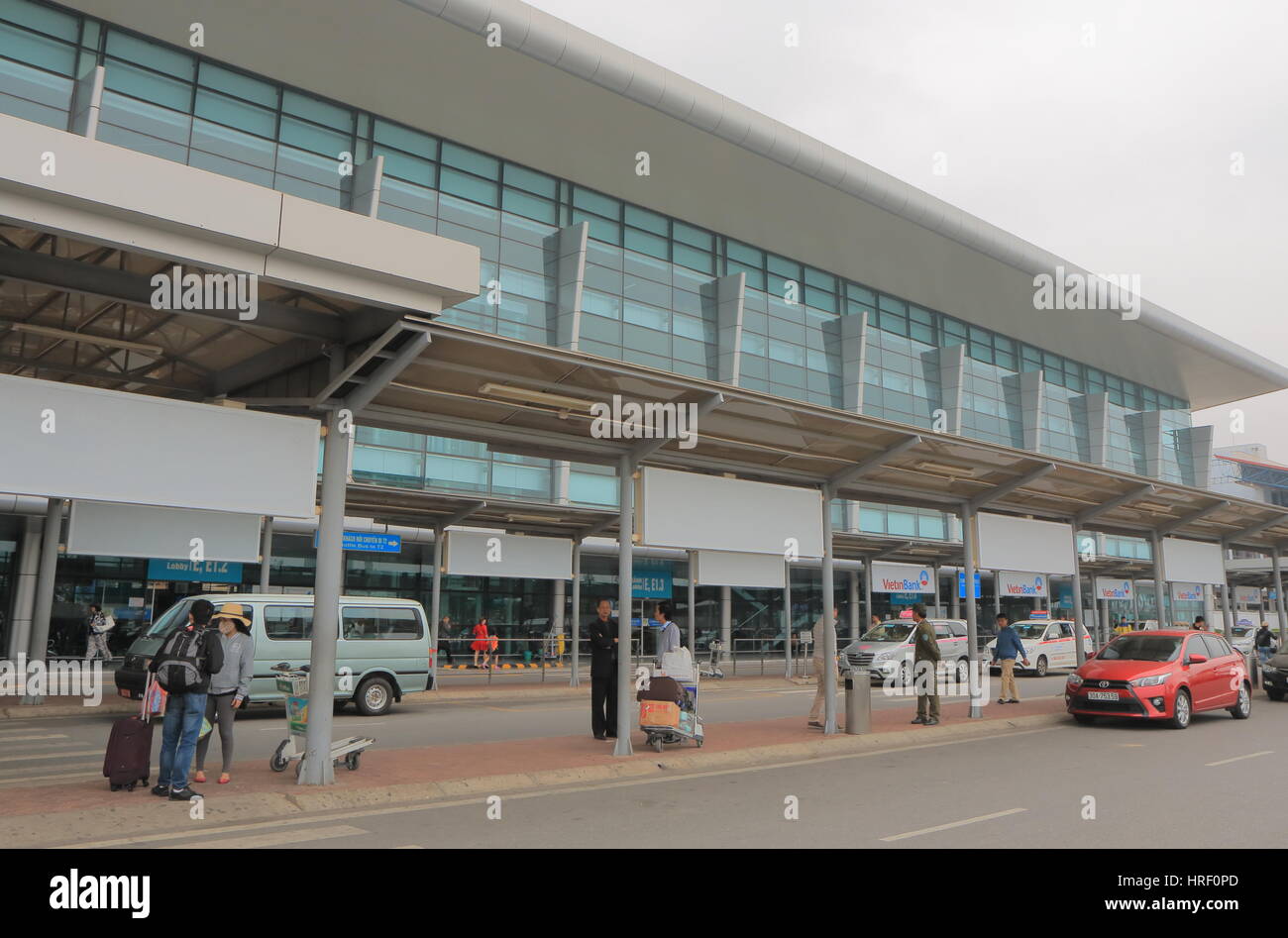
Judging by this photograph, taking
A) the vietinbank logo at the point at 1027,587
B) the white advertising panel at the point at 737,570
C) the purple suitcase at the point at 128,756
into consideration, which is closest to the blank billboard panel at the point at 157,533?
the purple suitcase at the point at 128,756

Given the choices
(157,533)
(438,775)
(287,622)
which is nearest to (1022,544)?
(438,775)

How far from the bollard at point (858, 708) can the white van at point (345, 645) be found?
25.9 feet

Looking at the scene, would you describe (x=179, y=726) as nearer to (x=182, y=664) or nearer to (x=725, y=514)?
(x=182, y=664)

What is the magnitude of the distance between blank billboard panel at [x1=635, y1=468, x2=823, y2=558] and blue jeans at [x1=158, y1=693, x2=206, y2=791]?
5.17 metres

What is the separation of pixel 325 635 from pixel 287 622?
775cm

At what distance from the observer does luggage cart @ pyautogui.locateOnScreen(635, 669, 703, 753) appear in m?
11.9

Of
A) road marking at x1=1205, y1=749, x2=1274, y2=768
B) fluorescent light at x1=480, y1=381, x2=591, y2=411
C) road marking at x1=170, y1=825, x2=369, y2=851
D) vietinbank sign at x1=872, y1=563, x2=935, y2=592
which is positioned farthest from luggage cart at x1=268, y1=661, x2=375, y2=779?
Answer: vietinbank sign at x1=872, y1=563, x2=935, y2=592

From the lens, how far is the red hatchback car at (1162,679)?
14625 millimetres

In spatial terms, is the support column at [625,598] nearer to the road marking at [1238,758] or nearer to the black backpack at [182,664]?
the black backpack at [182,664]

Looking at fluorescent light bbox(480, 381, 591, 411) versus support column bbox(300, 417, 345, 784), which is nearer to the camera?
support column bbox(300, 417, 345, 784)

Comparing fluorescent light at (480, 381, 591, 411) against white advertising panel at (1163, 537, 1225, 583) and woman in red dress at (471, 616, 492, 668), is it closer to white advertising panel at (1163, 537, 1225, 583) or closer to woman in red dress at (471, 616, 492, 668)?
woman in red dress at (471, 616, 492, 668)

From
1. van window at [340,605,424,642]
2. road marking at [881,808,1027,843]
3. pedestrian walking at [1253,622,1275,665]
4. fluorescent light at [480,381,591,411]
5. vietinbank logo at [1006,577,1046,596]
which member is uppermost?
fluorescent light at [480,381,591,411]
